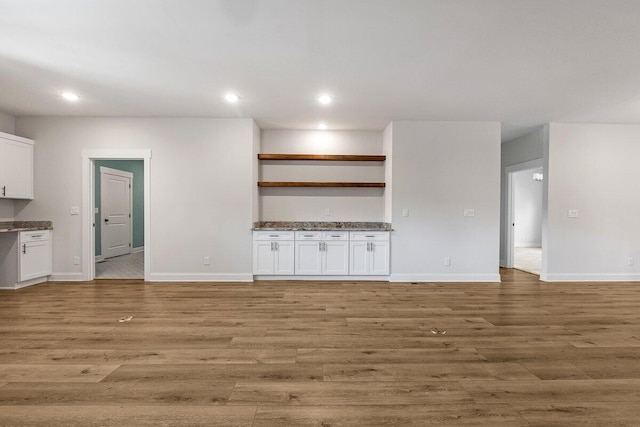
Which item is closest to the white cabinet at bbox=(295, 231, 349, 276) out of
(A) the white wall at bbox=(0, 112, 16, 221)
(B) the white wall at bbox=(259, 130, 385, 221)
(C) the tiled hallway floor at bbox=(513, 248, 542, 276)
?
(B) the white wall at bbox=(259, 130, 385, 221)

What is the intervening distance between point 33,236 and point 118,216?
3.12 meters

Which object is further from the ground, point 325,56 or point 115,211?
point 325,56

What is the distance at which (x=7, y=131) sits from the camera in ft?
15.5

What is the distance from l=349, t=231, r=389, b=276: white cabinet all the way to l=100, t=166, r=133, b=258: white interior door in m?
5.75

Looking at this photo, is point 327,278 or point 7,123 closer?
point 7,123

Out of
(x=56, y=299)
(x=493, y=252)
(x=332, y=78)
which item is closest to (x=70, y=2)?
(x=332, y=78)

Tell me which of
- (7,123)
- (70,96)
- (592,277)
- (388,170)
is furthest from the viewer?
(388,170)

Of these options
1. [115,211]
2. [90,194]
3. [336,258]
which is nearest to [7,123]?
[90,194]

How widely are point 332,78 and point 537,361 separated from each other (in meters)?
3.13

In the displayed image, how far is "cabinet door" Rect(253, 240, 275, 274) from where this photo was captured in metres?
4.93

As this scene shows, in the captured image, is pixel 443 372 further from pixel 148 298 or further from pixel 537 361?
pixel 148 298

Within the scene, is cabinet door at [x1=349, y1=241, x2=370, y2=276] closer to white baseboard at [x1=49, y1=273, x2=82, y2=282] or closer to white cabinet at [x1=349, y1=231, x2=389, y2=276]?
white cabinet at [x1=349, y1=231, x2=389, y2=276]

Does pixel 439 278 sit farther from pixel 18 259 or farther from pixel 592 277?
pixel 18 259

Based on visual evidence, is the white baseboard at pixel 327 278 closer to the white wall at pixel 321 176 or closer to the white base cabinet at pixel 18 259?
the white wall at pixel 321 176
